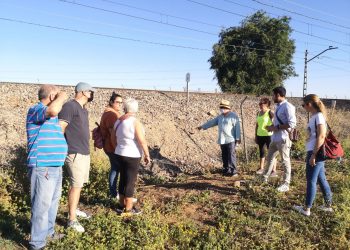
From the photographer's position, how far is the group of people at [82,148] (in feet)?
13.9

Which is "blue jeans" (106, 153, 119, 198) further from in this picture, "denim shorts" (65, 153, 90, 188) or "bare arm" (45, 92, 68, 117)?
"bare arm" (45, 92, 68, 117)

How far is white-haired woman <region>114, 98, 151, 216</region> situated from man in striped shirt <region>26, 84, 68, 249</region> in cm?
109

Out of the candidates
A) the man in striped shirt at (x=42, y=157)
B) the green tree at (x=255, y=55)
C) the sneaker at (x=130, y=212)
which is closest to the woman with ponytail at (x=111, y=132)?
the sneaker at (x=130, y=212)

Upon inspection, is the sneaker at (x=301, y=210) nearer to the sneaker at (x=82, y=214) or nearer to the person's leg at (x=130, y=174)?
the person's leg at (x=130, y=174)

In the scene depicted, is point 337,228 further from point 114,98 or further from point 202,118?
point 202,118

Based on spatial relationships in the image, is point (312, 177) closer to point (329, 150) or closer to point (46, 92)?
point (329, 150)

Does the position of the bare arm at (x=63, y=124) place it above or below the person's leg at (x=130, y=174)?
above

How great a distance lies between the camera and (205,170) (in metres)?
9.50

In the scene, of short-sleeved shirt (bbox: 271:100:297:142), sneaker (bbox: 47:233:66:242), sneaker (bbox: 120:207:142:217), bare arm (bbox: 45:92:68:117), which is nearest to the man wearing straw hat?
short-sleeved shirt (bbox: 271:100:297:142)

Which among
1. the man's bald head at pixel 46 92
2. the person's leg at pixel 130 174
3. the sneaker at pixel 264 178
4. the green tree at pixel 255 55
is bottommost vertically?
the sneaker at pixel 264 178

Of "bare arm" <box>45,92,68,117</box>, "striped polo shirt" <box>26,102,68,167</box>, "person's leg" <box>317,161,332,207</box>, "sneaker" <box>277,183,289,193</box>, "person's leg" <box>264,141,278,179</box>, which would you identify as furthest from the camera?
"person's leg" <box>264,141,278,179</box>

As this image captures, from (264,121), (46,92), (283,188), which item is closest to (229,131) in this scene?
(264,121)

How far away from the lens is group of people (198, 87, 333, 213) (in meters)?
5.39

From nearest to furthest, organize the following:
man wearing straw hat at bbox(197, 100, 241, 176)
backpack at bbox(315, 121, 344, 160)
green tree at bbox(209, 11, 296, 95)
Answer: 1. backpack at bbox(315, 121, 344, 160)
2. man wearing straw hat at bbox(197, 100, 241, 176)
3. green tree at bbox(209, 11, 296, 95)
